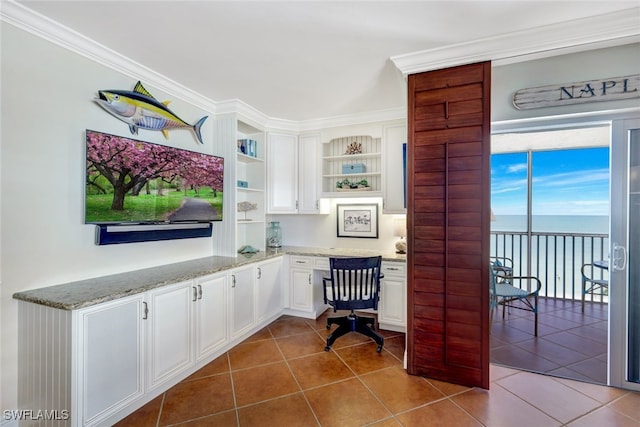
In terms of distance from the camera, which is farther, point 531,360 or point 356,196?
point 356,196

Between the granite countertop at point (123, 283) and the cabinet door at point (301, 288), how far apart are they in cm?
61

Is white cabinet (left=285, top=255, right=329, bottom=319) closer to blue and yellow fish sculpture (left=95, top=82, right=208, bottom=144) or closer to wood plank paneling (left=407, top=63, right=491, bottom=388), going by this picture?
wood plank paneling (left=407, top=63, right=491, bottom=388)

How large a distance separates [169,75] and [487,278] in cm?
326

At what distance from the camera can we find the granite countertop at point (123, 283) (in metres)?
1.66

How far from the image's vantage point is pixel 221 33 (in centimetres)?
200

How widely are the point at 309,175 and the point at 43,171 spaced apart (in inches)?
106

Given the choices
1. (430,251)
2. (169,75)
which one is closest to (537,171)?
(430,251)

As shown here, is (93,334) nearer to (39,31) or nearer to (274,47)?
(39,31)

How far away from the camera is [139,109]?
2436 mm

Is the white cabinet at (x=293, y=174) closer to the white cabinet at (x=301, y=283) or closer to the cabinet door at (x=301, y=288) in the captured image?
the white cabinet at (x=301, y=283)

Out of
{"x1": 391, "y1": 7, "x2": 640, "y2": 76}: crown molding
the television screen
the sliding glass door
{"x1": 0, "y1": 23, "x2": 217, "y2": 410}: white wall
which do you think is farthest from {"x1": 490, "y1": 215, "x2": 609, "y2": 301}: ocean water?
{"x1": 0, "y1": 23, "x2": 217, "y2": 410}: white wall

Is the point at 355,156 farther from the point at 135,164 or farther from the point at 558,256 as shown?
the point at 558,256

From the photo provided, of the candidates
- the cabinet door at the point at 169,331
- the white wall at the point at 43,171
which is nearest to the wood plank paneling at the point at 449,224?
the cabinet door at the point at 169,331

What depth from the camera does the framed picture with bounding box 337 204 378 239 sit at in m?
3.79
